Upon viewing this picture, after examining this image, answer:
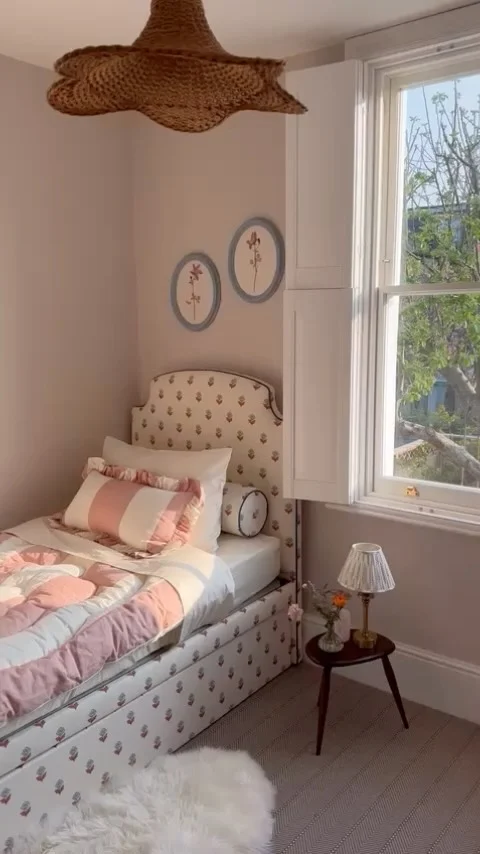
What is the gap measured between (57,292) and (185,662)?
67.7 inches

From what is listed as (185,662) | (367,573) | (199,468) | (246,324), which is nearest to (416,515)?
(367,573)

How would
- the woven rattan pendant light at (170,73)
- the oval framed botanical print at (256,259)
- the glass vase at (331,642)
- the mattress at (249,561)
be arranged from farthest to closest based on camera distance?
the oval framed botanical print at (256,259) → the mattress at (249,561) → the glass vase at (331,642) → the woven rattan pendant light at (170,73)

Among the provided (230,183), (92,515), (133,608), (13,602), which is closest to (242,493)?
(92,515)

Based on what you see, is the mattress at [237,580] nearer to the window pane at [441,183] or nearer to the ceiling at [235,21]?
the window pane at [441,183]

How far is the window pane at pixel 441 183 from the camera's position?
2.60 meters

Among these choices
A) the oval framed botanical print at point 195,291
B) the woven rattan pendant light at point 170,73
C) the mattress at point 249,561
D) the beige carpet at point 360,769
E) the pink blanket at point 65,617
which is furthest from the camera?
the oval framed botanical print at point 195,291

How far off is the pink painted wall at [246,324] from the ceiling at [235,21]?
34 cm

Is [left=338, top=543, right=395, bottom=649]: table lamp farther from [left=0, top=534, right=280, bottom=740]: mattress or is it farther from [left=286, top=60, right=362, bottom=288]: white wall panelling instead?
[left=286, top=60, right=362, bottom=288]: white wall panelling

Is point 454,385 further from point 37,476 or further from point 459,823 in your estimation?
point 37,476

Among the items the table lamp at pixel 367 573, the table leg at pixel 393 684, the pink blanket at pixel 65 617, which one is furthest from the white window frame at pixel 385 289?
the pink blanket at pixel 65 617

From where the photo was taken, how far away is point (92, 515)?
2879 mm

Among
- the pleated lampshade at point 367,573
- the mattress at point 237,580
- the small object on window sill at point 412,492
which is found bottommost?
the mattress at point 237,580

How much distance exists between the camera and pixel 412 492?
2826 mm

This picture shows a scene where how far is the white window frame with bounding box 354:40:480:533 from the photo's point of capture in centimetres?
262
